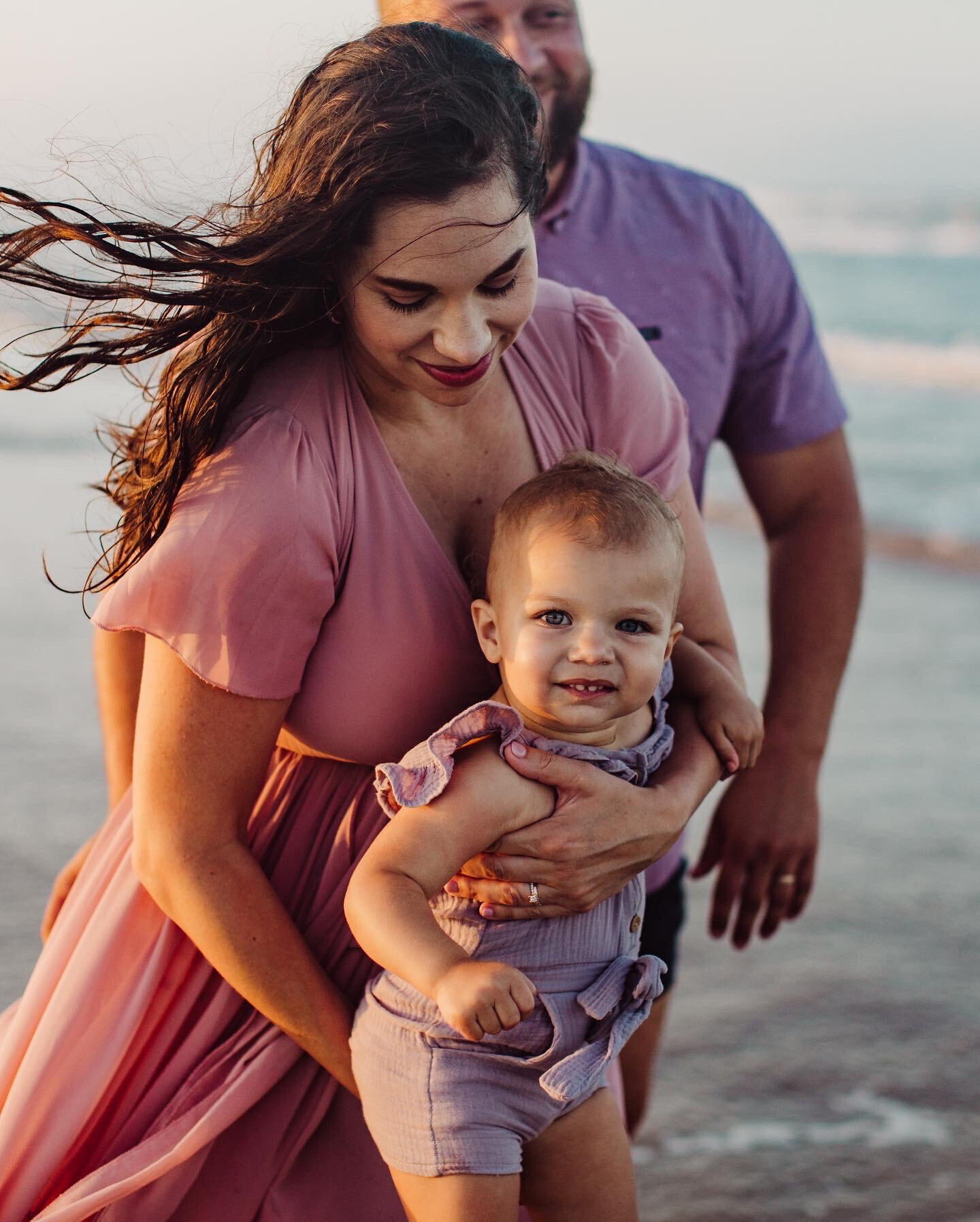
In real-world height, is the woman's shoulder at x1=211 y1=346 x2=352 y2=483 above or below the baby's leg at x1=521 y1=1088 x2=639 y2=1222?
above

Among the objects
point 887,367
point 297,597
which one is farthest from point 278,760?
point 887,367

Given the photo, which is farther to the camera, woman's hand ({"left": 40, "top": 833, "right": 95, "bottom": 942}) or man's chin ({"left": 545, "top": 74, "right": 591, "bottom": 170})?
man's chin ({"left": 545, "top": 74, "right": 591, "bottom": 170})

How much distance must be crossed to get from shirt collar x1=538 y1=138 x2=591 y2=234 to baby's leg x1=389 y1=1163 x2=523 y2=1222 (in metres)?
1.70

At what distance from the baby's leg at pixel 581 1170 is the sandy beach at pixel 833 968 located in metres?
1.20

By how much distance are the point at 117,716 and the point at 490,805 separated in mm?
686

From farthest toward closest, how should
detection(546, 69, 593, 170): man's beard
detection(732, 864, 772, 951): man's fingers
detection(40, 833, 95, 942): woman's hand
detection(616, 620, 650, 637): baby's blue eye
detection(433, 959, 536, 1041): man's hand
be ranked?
detection(732, 864, 772, 951): man's fingers < detection(546, 69, 593, 170): man's beard < detection(40, 833, 95, 942): woman's hand < detection(616, 620, 650, 637): baby's blue eye < detection(433, 959, 536, 1041): man's hand

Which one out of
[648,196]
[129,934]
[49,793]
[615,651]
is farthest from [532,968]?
[49,793]

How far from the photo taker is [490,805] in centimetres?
169

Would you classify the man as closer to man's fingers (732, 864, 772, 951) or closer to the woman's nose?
man's fingers (732, 864, 772, 951)

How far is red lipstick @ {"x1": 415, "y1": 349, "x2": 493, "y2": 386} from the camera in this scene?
1.72 metres

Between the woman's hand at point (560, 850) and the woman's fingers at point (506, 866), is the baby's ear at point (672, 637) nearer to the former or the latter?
the woman's hand at point (560, 850)

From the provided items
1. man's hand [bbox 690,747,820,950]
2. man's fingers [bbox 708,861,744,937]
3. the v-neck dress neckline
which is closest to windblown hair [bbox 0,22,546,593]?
the v-neck dress neckline

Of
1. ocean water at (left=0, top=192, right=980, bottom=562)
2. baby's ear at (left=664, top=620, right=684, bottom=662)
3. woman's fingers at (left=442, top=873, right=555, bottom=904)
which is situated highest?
baby's ear at (left=664, top=620, right=684, bottom=662)

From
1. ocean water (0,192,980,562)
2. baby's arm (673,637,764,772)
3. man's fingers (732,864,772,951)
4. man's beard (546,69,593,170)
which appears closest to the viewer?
baby's arm (673,637,764,772)
